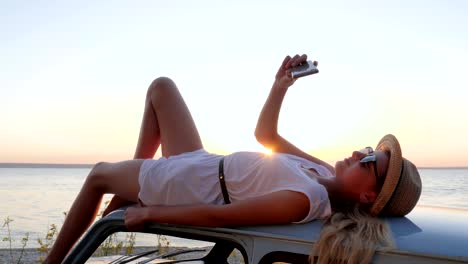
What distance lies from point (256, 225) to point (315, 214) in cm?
28

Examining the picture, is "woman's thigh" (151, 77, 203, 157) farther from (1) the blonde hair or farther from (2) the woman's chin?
(1) the blonde hair

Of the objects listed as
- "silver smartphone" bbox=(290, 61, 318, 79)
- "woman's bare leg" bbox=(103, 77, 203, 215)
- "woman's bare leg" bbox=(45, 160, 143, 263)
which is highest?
"silver smartphone" bbox=(290, 61, 318, 79)

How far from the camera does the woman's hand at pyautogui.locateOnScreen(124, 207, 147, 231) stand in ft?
7.61

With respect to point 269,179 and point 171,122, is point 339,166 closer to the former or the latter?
point 269,179

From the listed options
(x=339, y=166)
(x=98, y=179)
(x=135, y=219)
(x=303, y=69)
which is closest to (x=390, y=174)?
(x=339, y=166)

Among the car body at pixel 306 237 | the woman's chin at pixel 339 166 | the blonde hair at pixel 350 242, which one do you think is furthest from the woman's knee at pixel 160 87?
the blonde hair at pixel 350 242

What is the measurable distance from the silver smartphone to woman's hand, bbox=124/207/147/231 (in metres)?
1.21

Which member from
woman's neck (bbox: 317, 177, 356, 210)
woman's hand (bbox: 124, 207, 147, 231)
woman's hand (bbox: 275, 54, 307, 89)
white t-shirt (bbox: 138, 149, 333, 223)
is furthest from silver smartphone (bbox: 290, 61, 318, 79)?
woman's hand (bbox: 124, 207, 147, 231)

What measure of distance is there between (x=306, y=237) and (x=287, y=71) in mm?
1544

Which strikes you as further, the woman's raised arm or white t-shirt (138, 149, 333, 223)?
the woman's raised arm

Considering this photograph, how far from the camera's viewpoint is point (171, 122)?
3389mm

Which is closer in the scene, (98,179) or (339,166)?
(339,166)

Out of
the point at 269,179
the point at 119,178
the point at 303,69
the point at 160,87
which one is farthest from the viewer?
the point at 160,87

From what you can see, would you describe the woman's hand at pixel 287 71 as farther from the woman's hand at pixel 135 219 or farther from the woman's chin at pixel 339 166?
the woman's hand at pixel 135 219
